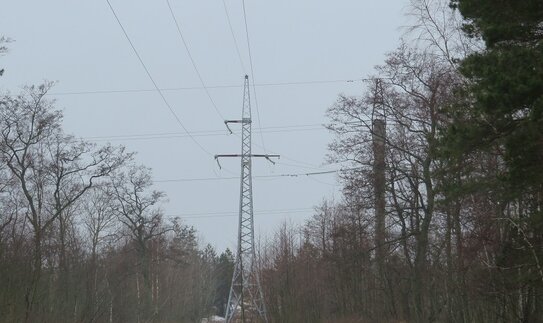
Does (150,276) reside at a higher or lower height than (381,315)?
higher

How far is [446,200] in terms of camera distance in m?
17.5

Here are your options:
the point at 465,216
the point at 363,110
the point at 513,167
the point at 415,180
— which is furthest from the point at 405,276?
the point at 513,167

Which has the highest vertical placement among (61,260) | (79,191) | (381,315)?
(79,191)

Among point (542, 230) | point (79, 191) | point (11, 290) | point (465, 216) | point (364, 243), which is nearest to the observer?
point (542, 230)

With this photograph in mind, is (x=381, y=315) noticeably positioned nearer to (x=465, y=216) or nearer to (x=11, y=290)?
(x=465, y=216)

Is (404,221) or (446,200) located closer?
(446,200)

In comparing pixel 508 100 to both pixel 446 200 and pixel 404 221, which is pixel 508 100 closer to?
pixel 446 200

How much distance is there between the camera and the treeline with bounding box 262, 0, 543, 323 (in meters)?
12.8

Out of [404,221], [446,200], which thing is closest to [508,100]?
[446,200]

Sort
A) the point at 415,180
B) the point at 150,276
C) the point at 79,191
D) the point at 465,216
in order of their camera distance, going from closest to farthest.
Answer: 1. the point at 465,216
2. the point at 415,180
3. the point at 79,191
4. the point at 150,276

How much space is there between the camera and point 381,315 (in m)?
35.6

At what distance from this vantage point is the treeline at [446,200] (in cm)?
1277

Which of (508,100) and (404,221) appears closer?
(508,100)

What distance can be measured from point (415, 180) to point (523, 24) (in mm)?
16372
